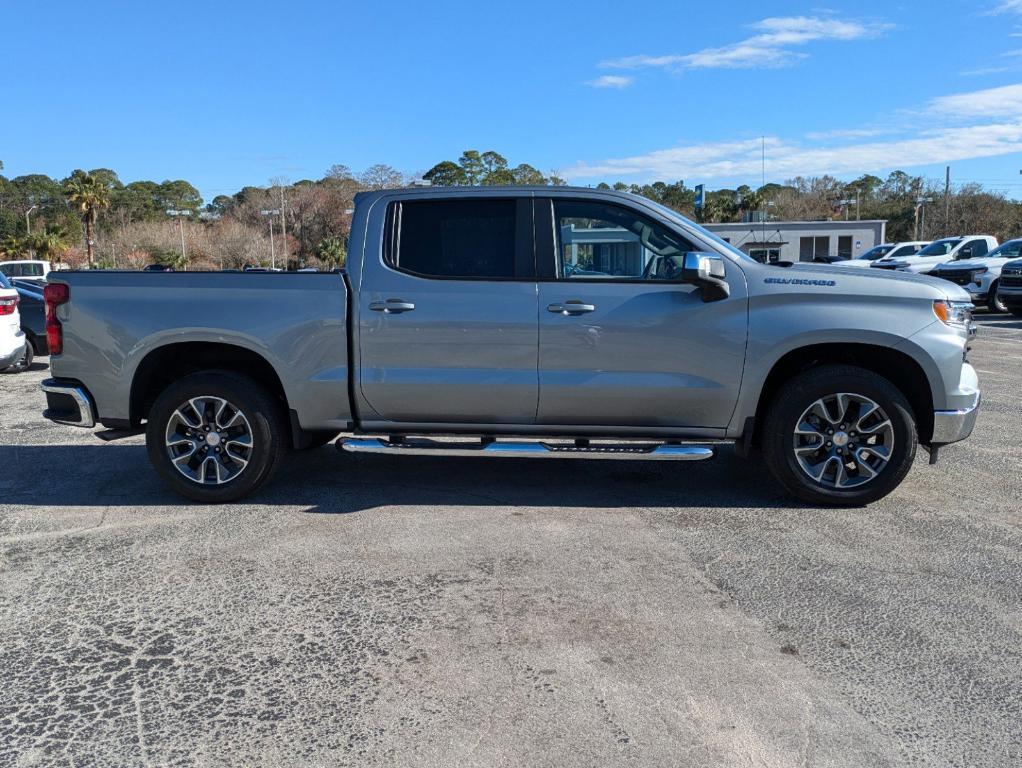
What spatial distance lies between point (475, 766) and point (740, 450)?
128 inches

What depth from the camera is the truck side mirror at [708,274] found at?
4.85 meters

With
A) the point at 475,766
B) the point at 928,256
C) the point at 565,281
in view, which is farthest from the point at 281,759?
the point at 928,256

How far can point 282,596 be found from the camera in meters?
3.99

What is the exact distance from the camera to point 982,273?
22.1 meters

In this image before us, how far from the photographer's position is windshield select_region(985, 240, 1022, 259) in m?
22.8

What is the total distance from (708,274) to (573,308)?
0.83m

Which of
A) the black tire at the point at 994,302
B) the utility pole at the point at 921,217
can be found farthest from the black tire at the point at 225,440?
the utility pole at the point at 921,217

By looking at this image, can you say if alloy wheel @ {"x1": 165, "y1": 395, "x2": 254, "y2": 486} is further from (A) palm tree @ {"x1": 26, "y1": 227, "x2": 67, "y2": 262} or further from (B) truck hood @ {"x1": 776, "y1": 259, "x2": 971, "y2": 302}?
(A) palm tree @ {"x1": 26, "y1": 227, "x2": 67, "y2": 262}

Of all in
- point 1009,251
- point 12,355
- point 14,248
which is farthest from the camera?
point 14,248

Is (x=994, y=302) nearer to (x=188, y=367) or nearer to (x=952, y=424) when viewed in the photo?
(x=952, y=424)

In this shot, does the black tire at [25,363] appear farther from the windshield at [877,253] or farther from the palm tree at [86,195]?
the palm tree at [86,195]

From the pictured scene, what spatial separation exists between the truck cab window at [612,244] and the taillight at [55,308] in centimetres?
321

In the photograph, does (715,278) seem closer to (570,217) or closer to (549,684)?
(570,217)

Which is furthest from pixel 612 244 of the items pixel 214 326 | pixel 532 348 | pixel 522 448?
pixel 214 326
